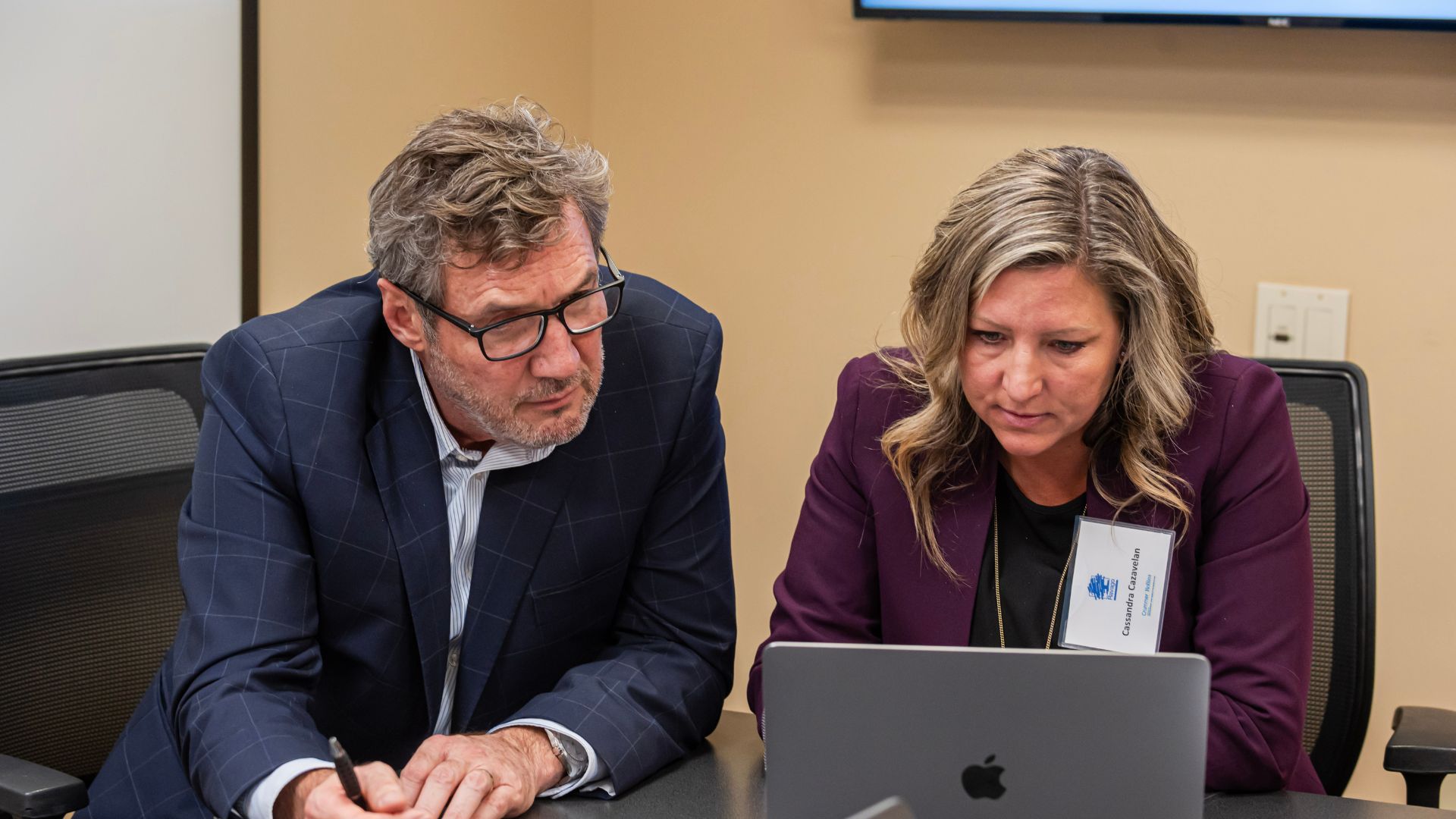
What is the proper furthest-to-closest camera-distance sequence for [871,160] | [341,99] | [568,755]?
[871,160] < [341,99] < [568,755]

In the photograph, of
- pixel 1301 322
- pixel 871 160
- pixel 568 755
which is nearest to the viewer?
pixel 568 755

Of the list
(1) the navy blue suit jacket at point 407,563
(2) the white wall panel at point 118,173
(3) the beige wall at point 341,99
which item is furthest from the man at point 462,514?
(3) the beige wall at point 341,99

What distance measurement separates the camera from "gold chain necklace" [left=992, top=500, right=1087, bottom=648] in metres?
1.61

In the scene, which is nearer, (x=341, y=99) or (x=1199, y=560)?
(x=1199, y=560)

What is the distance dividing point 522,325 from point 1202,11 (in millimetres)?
1604

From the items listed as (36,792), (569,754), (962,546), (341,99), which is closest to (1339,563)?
(962,546)

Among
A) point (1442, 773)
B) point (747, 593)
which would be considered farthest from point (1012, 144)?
point (1442, 773)

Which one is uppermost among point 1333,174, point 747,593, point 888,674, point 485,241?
point 1333,174

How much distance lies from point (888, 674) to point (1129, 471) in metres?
0.62

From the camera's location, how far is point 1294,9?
244cm

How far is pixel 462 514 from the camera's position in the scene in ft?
5.26

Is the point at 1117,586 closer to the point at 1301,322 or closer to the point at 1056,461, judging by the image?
the point at 1056,461

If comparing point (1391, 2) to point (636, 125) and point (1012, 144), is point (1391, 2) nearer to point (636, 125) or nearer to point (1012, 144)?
point (1012, 144)

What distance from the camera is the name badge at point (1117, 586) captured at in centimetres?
154
